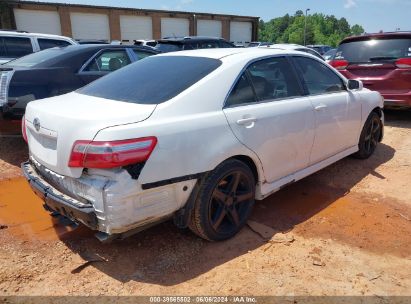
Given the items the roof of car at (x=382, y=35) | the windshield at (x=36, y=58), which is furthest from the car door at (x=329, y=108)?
the windshield at (x=36, y=58)

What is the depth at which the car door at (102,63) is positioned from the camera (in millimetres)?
5552

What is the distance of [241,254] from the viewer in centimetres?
308

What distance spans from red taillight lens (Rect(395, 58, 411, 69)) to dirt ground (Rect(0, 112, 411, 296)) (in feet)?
11.4

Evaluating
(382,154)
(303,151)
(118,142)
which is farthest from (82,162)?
(382,154)

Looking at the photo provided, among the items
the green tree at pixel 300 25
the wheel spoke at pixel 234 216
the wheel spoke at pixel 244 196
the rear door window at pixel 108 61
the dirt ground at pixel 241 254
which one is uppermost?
the green tree at pixel 300 25

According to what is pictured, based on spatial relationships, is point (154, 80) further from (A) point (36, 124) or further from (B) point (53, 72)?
(B) point (53, 72)

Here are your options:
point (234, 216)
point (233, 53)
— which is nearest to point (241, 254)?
point (234, 216)

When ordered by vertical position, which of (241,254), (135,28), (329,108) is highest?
(135,28)

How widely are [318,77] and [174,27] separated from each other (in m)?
32.3

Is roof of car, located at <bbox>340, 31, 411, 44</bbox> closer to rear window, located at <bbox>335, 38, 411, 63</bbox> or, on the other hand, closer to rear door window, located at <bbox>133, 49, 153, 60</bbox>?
rear window, located at <bbox>335, 38, 411, 63</bbox>

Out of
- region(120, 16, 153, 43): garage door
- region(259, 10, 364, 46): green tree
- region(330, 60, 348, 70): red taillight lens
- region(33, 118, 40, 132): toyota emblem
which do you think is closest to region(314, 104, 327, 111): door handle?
region(33, 118, 40, 132): toyota emblem

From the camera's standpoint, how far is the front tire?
Result: 9.57 feet

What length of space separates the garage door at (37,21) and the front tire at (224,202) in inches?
1103

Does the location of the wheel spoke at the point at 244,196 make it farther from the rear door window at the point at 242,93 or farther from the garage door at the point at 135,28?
the garage door at the point at 135,28
